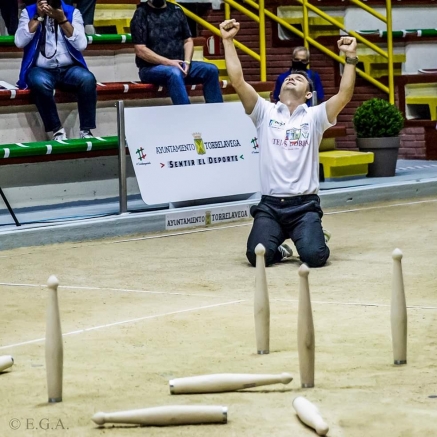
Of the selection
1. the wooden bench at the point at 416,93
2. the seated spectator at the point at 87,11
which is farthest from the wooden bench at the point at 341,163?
the seated spectator at the point at 87,11

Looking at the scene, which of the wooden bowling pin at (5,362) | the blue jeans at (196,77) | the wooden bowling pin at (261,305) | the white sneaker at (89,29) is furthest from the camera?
the white sneaker at (89,29)

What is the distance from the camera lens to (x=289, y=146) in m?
9.04

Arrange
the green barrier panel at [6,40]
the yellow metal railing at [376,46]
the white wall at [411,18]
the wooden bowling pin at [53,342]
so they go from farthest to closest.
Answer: the white wall at [411,18] → the yellow metal railing at [376,46] → the green barrier panel at [6,40] → the wooden bowling pin at [53,342]

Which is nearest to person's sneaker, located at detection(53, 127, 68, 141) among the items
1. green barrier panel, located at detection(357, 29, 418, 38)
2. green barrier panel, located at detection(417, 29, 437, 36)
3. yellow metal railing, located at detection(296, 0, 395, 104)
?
yellow metal railing, located at detection(296, 0, 395, 104)

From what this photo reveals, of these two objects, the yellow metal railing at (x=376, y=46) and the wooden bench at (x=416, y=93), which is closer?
the yellow metal railing at (x=376, y=46)

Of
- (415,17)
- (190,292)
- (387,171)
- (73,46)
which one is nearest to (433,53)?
(415,17)

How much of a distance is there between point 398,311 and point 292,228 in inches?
142

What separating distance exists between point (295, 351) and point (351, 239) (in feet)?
14.8

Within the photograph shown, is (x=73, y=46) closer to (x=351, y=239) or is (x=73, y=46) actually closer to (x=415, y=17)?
(x=351, y=239)

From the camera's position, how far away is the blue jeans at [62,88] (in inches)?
461

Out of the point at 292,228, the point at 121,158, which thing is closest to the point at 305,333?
the point at 292,228

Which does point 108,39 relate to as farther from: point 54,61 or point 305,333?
point 305,333

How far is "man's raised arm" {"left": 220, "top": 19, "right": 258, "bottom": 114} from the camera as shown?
8.59 meters

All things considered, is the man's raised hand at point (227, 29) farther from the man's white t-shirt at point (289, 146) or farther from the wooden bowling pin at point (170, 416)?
the wooden bowling pin at point (170, 416)
